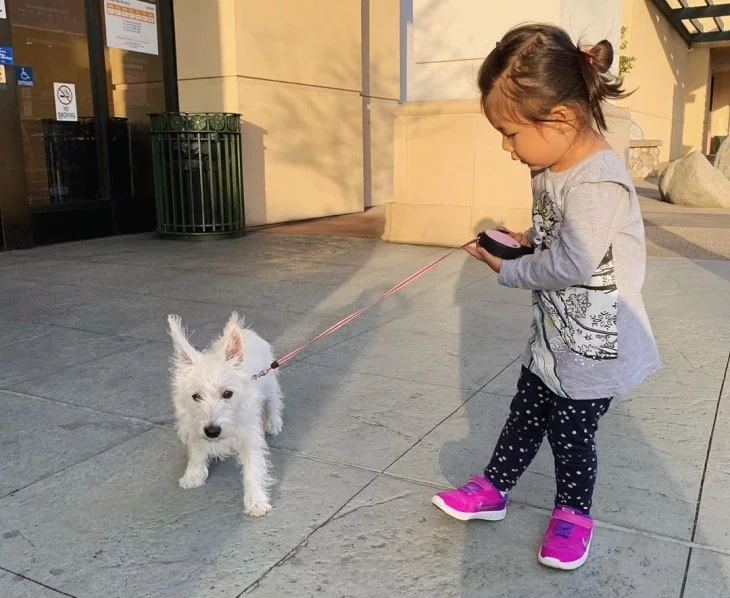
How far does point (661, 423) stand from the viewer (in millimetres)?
3662

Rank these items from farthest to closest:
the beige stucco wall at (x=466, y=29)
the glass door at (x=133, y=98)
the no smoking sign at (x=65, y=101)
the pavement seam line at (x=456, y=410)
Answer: the glass door at (x=133, y=98) < the no smoking sign at (x=65, y=101) < the beige stucco wall at (x=466, y=29) < the pavement seam line at (x=456, y=410)

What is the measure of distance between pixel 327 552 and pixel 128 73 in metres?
9.22

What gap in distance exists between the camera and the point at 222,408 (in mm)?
2705

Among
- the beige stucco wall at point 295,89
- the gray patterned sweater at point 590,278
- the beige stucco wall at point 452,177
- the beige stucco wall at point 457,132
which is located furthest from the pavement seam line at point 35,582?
the beige stucco wall at point 295,89

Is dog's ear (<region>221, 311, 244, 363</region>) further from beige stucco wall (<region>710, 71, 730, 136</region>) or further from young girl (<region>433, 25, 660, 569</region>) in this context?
beige stucco wall (<region>710, 71, 730, 136</region>)

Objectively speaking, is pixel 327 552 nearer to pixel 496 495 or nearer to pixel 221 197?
pixel 496 495

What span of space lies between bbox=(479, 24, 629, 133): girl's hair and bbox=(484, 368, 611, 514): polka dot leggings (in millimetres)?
968

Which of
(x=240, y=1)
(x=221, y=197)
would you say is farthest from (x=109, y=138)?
(x=240, y=1)

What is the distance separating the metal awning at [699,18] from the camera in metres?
26.7

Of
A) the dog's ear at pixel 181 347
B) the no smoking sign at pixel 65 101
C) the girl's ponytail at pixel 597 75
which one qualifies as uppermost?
the no smoking sign at pixel 65 101

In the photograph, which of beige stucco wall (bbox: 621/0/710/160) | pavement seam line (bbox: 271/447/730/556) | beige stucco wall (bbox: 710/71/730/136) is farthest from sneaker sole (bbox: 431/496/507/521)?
beige stucco wall (bbox: 710/71/730/136)

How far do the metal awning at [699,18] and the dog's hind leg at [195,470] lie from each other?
2833 centimetres

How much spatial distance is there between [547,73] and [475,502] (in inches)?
62.7

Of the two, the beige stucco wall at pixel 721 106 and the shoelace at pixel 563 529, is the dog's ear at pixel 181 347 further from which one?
the beige stucco wall at pixel 721 106
